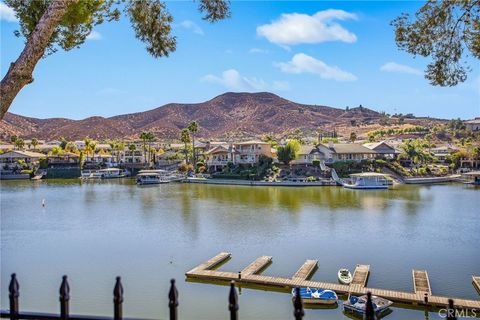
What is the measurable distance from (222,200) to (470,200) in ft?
89.4

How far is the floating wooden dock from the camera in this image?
1723 cm

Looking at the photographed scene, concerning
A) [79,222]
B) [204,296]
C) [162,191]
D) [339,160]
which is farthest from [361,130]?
[204,296]

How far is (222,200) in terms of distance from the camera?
49.5 meters

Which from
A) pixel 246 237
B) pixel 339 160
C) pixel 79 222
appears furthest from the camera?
pixel 339 160

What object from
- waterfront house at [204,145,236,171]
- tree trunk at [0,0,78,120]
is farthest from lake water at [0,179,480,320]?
waterfront house at [204,145,236,171]

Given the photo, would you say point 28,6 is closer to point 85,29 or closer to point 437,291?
point 85,29

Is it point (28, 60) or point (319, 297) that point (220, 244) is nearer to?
point (319, 297)

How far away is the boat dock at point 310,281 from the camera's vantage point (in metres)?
16.3

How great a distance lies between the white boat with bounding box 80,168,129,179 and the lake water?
117ft

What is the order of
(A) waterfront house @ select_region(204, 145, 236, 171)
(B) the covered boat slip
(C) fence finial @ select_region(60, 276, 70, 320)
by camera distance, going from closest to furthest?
(C) fence finial @ select_region(60, 276, 70, 320) < (B) the covered boat slip < (A) waterfront house @ select_region(204, 145, 236, 171)

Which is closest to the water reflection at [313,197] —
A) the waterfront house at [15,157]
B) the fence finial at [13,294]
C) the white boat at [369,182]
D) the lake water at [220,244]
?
the lake water at [220,244]

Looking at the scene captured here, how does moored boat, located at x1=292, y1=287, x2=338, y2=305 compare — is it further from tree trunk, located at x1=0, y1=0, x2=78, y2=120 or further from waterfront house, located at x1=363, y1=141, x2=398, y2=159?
waterfront house, located at x1=363, y1=141, x2=398, y2=159

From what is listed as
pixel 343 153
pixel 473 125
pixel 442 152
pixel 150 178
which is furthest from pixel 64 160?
pixel 473 125

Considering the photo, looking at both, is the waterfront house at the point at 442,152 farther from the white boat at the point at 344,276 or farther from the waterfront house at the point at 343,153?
the white boat at the point at 344,276
